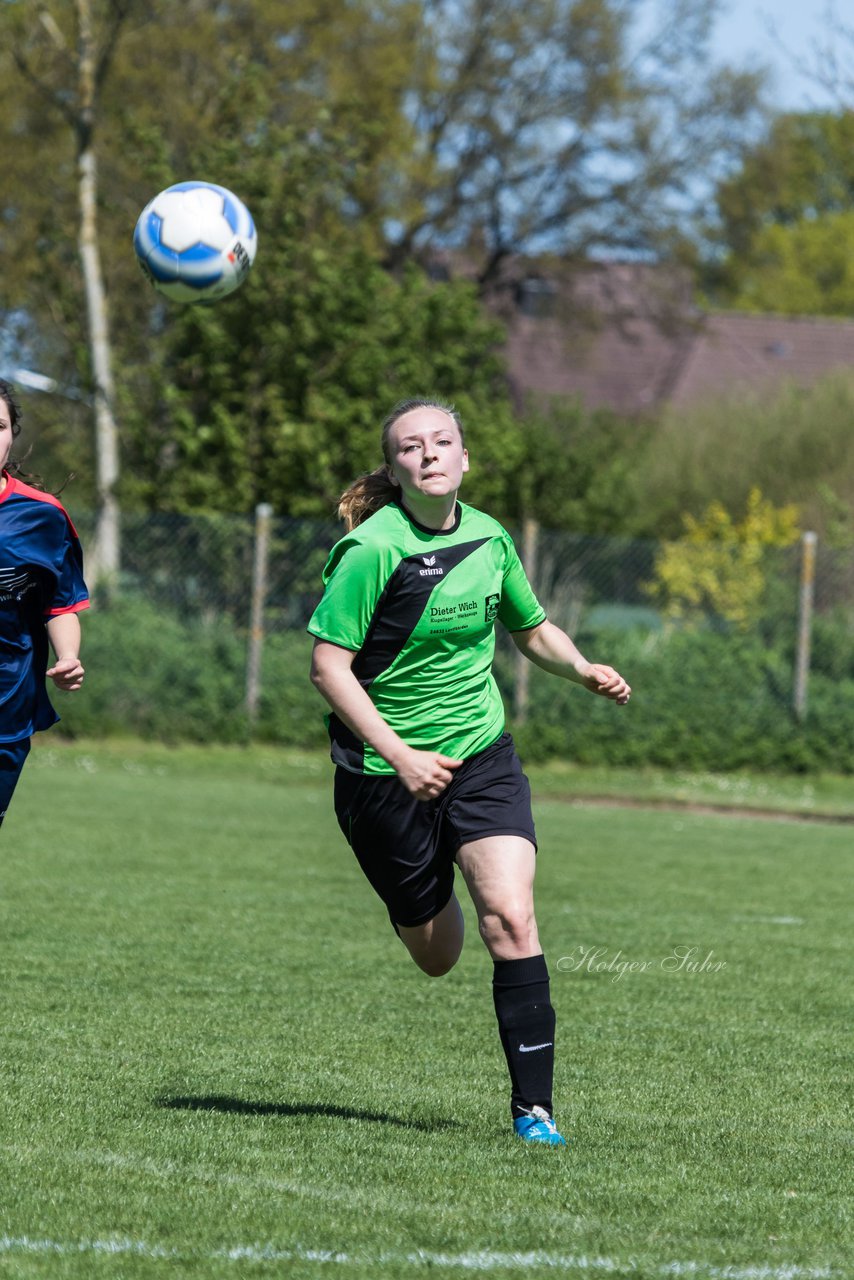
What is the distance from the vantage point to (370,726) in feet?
14.2

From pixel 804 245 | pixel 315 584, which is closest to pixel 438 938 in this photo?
pixel 315 584

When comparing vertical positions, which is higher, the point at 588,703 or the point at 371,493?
the point at 371,493

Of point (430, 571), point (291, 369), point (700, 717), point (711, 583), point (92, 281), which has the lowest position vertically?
point (700, 717)

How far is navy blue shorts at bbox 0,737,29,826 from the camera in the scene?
4910mm

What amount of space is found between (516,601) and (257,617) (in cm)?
1207

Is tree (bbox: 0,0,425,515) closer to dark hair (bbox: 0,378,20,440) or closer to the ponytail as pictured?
dark hair (bbox: 0,378,20,440)

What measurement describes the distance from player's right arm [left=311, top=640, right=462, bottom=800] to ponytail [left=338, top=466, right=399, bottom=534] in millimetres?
450

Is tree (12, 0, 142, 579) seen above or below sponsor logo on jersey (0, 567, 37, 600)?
above

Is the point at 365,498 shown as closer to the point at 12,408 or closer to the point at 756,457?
the point at 12,408

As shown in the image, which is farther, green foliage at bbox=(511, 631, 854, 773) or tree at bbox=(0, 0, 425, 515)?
tree at bbox=(0, 0, 425, 515)

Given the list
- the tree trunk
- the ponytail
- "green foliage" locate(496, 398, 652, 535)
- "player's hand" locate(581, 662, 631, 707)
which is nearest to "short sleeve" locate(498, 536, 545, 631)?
"player's hand" locate(581, 662, 631, 707)

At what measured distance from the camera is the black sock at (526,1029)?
4.49m

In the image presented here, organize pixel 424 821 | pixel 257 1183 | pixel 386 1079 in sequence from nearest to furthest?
pixel 257 1183 < pixel 424 821 < pixel 386 1079

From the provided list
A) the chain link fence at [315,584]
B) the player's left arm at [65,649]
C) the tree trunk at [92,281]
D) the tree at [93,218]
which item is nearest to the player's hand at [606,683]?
the player's left arm at [65,649]
